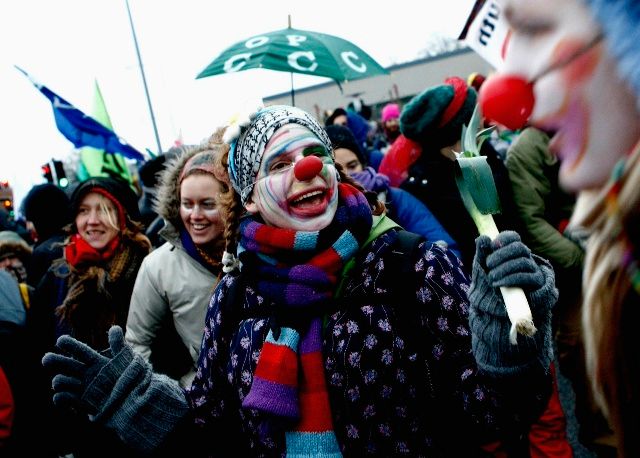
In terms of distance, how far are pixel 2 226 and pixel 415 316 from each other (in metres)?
6.94

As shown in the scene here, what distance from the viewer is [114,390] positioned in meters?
1.83

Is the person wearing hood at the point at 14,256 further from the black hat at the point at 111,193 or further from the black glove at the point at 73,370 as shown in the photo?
the black glove at the point at 73,370

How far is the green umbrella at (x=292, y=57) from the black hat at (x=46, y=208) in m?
1.60

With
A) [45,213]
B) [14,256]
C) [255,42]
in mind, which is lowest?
[14,256]

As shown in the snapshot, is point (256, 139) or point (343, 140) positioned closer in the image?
point (256, 139)

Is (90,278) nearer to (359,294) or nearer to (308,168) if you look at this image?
(308,168)

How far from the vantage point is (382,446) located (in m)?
1.57

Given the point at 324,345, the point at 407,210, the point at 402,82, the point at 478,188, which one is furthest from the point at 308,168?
the point at 402,82

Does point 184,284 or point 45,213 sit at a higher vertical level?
point 184,284

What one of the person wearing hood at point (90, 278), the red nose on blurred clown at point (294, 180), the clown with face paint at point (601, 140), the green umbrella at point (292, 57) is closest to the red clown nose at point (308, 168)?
the red nose on blurred clown at point (294, 180)

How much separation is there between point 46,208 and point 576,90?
4699mm

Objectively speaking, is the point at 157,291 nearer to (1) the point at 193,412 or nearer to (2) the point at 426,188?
(1) the point at 193,412

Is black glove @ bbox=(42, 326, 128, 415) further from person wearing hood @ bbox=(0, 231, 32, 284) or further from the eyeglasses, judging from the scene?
person wearing hood @ bbox=(0, 231, 32, 284)

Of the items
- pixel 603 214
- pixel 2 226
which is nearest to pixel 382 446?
pixel 603 214
